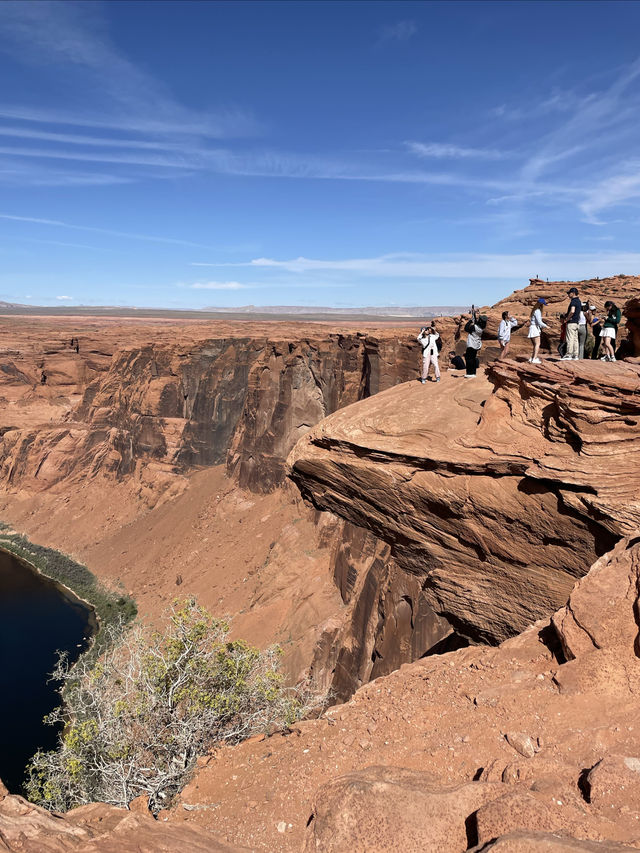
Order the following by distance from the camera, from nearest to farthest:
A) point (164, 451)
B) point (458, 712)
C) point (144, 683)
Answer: point (458, 712) → point (144, 683) → point (164, 451)

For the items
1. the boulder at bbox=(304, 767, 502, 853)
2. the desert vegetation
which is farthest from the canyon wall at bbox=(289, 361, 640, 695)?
the boulder at bbox=(304, 767, 502, 853)

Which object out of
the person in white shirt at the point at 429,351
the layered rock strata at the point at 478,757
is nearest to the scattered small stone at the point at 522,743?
the layered rock strata at the point at 478,757

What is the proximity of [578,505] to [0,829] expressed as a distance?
8605 millimetres

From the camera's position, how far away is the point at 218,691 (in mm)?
11242

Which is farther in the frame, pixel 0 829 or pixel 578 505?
pixel 578 505

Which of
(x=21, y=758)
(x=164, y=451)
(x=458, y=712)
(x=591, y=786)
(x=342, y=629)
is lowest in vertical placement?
(x=21, y=758)

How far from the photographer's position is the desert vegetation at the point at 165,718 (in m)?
9.21

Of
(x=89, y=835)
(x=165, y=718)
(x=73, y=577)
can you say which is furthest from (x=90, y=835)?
(x=73, y=577)

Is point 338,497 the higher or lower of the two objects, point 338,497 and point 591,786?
the higher

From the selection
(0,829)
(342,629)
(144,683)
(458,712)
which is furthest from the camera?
(342,629)

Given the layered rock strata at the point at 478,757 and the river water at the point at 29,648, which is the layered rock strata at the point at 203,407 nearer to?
the river water at the point at 29,648

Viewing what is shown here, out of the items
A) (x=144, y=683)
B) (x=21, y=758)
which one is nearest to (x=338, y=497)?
(x=144, y=683)

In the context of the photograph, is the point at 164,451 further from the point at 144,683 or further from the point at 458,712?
the point at 458,712

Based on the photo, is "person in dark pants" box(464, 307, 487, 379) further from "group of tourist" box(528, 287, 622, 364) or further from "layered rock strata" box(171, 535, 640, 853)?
"layered rock strata" box(171, 535, 640, 853)
